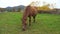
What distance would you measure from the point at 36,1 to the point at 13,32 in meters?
9.08

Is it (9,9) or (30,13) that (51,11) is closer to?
(9,9)

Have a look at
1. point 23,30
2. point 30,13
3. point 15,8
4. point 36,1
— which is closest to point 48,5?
point 36,1

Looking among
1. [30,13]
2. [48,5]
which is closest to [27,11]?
[30,13]

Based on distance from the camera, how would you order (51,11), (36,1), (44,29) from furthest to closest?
(36,1), (51,11), (44,29)

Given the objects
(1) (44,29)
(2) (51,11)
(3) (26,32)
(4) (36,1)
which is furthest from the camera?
(4) (36,1)

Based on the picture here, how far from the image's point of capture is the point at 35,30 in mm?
8570

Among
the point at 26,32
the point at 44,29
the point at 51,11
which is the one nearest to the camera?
the point at 26,32

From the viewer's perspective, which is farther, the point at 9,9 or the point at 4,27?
the point at 9,9

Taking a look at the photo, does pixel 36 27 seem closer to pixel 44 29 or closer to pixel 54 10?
pixel 44 29

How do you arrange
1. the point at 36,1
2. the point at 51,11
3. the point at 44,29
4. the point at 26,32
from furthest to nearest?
the point at 36,1
the point at 51,11
the point at 44,29
the point at 26,32

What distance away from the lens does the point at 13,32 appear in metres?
Result: 8.26

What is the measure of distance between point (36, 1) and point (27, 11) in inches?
322

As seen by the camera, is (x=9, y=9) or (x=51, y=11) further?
(x=9, y=9)

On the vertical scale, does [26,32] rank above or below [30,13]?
below
